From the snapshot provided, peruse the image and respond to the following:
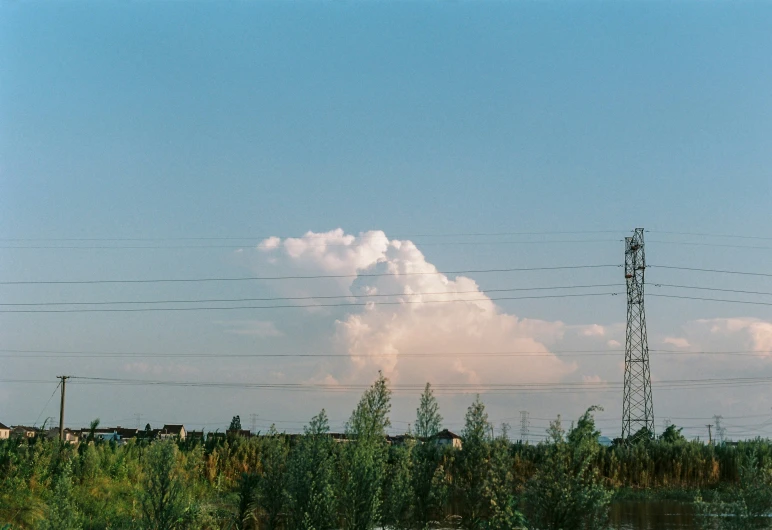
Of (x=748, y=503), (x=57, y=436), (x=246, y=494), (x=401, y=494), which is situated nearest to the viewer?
(x=748, y=503)

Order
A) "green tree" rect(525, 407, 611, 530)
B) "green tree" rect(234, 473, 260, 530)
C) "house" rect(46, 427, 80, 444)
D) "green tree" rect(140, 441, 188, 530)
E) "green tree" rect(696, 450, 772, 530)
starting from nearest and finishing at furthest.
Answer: "green tree" rect(525, 407, 611, 530), "green tree" rect(696, 450, 772, 530), "green tree" rect(140, 441, 188, 530), "green tree" rect(234, 473, 260, 530), "house" rect(46, 427, 80, 444)

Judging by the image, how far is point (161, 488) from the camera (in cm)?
1562

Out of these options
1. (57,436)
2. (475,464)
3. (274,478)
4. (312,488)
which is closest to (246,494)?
(274,478)

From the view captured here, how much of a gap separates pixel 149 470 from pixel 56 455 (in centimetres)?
1921

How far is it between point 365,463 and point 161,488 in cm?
431

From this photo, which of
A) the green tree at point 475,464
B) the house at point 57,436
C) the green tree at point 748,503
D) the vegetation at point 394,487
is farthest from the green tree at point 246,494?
the house at point 57,436

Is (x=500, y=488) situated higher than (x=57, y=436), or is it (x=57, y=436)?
(x=500, y=488)

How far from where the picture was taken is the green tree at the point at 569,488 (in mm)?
12547

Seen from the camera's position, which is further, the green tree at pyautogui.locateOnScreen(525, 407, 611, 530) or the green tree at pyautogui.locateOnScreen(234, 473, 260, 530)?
the green tree at pyautogui.locateOnScreen(234, 473, 260, 530)

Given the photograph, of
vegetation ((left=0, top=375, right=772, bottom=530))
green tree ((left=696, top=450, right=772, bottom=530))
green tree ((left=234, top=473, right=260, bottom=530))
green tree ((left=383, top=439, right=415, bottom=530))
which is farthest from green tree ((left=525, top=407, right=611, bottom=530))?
green tree ((left=234, top=473, right=260, bottom=530))

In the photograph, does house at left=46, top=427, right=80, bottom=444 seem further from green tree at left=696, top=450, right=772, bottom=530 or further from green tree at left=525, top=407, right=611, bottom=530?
green tree at left=696, top=450, right=772, bottom=530

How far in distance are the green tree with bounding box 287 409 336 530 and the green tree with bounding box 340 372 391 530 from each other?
424 millimetres

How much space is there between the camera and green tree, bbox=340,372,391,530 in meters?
16.2

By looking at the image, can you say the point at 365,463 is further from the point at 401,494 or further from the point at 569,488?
the point at 569,488
